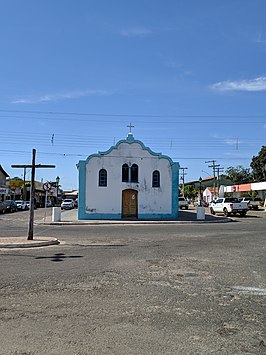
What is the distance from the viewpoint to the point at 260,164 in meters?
89.9

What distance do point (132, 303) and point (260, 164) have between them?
88.0 meters

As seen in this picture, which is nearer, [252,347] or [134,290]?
[252,347]

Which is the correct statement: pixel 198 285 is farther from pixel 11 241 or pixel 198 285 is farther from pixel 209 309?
pixel 11 241

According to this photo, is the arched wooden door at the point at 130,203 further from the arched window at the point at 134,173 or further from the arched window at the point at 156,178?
the arched window at the point at 156,178

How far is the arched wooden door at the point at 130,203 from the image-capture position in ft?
110

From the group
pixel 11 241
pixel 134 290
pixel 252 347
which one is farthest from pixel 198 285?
pixel 11 241

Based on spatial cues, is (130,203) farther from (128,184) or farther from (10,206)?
(10,206)

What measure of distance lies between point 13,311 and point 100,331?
5.53 feet

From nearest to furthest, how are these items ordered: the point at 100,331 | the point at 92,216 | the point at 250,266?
the point at 100,331 → the point at 250,266 → the point at 92,216

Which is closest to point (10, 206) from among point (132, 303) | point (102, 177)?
point (102, 177)

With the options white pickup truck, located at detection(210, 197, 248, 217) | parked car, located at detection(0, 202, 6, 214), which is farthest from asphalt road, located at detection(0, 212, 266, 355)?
parked car, located at detection(0, 202, 6, 214)

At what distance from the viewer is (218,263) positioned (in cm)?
1102

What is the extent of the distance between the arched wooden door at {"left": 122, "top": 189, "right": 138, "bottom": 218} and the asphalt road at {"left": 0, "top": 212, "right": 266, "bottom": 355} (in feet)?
69.1

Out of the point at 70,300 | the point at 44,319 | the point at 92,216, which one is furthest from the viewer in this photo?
the point at 92,216
